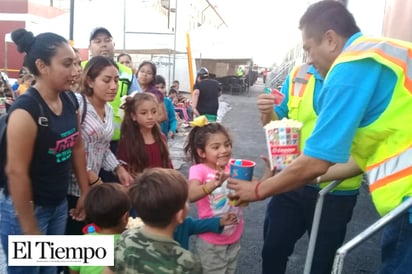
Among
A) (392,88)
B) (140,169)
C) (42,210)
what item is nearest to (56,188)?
(42,210)

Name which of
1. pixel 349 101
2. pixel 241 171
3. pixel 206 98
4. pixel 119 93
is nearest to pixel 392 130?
pixel 349 101

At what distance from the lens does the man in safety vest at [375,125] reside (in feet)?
5.11

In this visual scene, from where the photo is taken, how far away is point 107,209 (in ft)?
6.76

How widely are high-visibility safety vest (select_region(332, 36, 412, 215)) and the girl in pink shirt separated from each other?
103 centimetres

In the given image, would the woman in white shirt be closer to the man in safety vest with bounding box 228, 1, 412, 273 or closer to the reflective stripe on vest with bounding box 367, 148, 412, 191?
the man in safety vest with bounding box 228, 1, 412, 273

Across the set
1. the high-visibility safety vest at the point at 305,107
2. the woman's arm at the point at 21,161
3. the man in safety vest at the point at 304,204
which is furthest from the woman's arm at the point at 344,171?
the woman's arm at the point at 21,161

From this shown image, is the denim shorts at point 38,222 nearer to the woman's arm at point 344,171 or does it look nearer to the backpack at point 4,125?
the backpack at point 4,125

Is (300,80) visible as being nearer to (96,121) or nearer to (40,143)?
(96,121)

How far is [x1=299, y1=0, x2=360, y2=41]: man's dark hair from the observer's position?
1.80 m

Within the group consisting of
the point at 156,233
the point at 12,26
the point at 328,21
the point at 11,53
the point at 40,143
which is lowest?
the point at 156,233

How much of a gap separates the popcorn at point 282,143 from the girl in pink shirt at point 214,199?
0.43m

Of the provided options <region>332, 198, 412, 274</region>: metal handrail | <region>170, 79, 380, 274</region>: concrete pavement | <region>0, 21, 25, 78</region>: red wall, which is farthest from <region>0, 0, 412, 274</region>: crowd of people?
<region>0, 21, 25, 78</region>: red wall

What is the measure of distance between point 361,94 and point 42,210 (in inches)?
68.7

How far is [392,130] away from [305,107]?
841 millimetres
